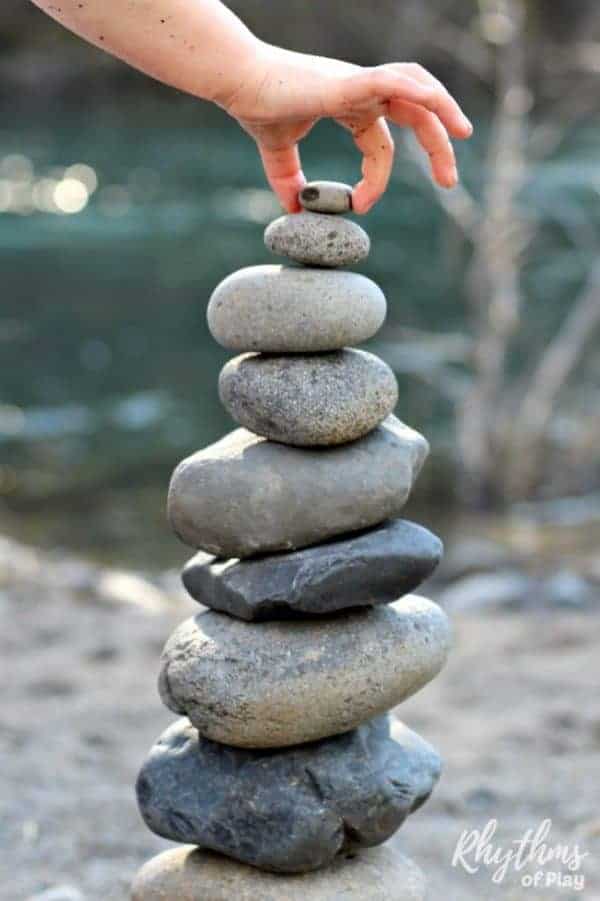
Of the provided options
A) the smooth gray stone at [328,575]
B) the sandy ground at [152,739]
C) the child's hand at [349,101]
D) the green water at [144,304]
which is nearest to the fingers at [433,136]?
the child's hand at [349,101]

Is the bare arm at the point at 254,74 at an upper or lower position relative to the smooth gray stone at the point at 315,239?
upper

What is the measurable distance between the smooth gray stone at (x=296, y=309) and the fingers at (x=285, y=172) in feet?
0.48

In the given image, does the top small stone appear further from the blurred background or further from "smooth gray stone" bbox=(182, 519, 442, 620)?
the blurred background

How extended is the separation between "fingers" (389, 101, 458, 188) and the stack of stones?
7.8 inches

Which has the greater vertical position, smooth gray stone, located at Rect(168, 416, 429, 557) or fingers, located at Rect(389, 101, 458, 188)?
fingers, located at Rect(389, 101, 458, 188)

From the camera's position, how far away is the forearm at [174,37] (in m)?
2.64

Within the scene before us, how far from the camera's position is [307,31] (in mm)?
27094

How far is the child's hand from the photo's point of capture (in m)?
2.75

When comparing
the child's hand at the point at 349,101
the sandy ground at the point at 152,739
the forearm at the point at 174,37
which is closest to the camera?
the forearm at the point at 174,37

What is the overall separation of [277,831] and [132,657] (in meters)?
2.99

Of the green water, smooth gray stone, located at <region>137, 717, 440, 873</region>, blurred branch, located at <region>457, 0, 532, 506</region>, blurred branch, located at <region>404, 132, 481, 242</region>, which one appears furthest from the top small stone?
blurred branch, located at <region>457, 0, 532, 506</region>

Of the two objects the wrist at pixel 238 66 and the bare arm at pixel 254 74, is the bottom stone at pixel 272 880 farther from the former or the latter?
the wrist at pixel 238 66

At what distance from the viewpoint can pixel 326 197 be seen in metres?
3.01

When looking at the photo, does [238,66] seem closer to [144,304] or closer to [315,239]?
[315,239]
